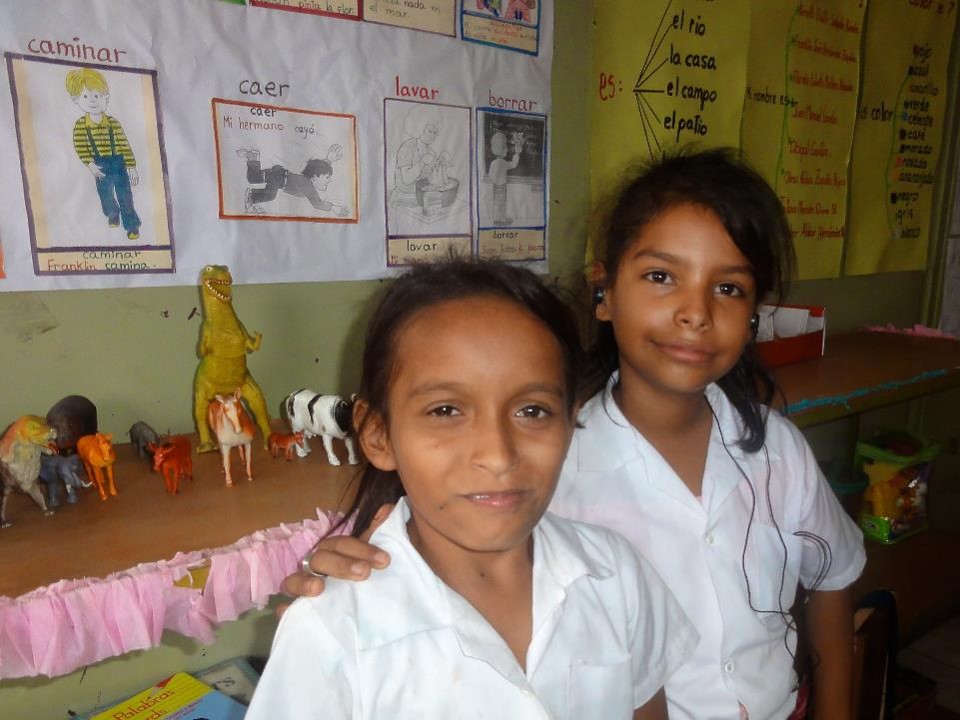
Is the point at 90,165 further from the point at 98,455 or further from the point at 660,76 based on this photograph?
the point at 660,76

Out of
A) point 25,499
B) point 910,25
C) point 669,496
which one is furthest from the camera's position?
point 910,25

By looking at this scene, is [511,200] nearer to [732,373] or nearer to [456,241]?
[456,241]

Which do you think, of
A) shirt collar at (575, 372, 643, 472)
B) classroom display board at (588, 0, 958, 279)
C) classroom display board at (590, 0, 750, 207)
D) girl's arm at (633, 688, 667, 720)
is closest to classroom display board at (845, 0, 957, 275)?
classroom display board at (588, 0, 958, 279)

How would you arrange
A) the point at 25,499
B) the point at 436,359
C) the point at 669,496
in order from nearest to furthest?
the point at 436,359
the point at 25,499
the point at 669,496

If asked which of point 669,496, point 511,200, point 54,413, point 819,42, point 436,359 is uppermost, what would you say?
point 819,42

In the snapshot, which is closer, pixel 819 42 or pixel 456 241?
pixel 456 241

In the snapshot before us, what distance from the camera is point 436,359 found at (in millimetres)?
604

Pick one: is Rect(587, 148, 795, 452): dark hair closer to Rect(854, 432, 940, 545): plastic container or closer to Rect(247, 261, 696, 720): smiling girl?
Rect(247, 261, 696, 720): smiling girl

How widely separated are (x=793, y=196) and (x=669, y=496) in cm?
121

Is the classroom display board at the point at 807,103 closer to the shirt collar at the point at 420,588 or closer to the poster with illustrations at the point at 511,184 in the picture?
the poster with illustrations at the point at 511,184

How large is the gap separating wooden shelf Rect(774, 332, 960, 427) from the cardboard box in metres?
0.02

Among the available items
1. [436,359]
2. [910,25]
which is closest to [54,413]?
[436,359]

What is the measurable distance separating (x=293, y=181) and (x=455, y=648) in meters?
0.75

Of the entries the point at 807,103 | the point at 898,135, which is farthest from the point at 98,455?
the point at 898,135
